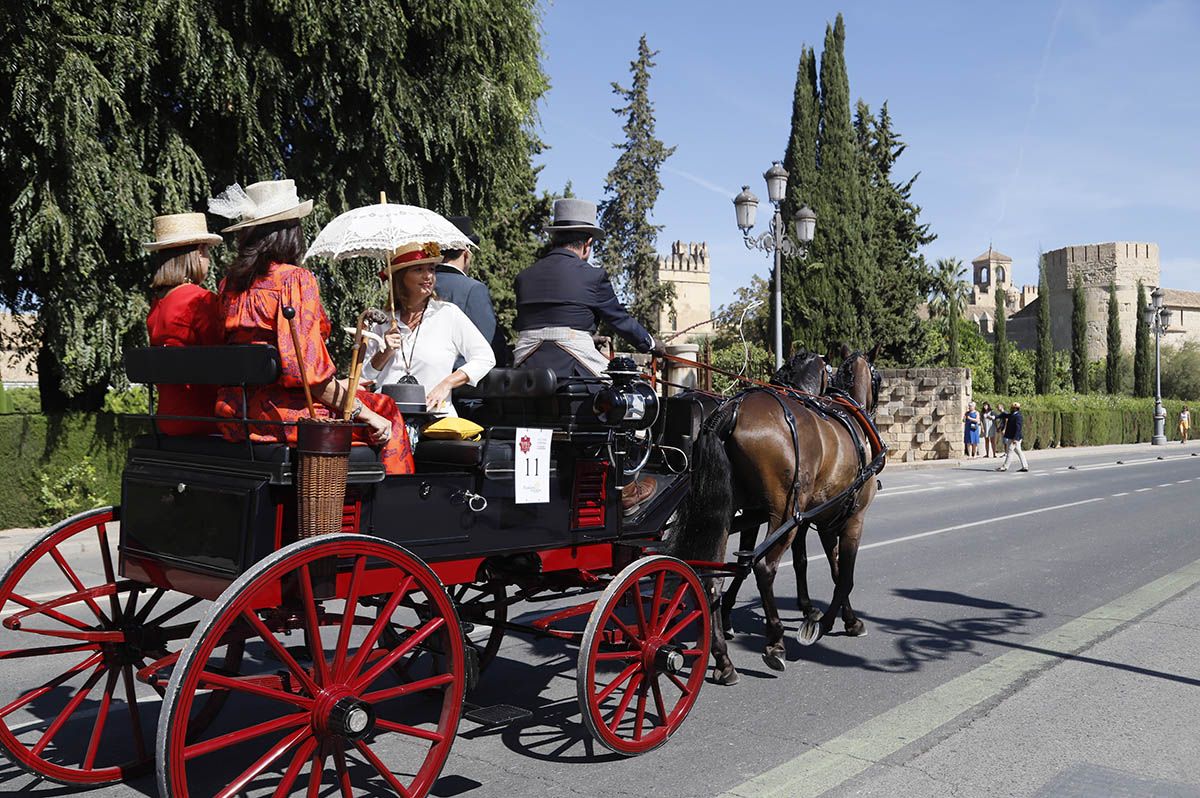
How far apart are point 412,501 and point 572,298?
5.80 ft

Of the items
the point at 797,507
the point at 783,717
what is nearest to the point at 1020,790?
the point at 783,717

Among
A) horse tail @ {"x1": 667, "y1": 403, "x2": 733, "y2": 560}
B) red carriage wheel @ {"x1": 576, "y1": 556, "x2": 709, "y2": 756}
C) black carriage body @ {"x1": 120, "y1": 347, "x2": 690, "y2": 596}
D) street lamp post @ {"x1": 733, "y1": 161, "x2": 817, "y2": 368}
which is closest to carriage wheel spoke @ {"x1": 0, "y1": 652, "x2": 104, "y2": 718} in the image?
black carriage body @ {"x1": 120, "y1": 347, "x2": 690, "y2": 596}

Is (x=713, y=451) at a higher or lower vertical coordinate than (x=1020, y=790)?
higher

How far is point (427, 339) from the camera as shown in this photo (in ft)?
16.9

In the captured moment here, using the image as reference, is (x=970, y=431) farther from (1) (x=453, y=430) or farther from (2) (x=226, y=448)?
(2) (x=226, y=448)

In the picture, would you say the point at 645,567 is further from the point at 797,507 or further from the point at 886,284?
the point at 886,284

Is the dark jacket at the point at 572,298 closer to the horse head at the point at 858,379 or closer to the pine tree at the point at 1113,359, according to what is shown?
the horse head at the point at 858,379

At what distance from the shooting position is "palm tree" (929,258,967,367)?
51219 mm

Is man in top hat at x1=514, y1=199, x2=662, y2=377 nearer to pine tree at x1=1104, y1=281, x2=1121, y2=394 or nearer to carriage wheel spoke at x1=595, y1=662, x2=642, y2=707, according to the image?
carriage wheel spoke at x1=595, y1=662, x2=642, y2=707

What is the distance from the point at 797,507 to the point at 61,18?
10776 millimetres

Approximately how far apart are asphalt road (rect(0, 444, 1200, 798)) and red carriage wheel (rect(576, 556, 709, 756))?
0.16 m

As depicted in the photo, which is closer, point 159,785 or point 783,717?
point 159,785

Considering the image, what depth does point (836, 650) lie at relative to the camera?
682cm

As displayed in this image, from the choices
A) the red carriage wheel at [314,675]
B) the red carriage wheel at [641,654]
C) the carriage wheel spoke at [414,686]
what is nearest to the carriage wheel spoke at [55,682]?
the red carriage wheel at [314,675]
